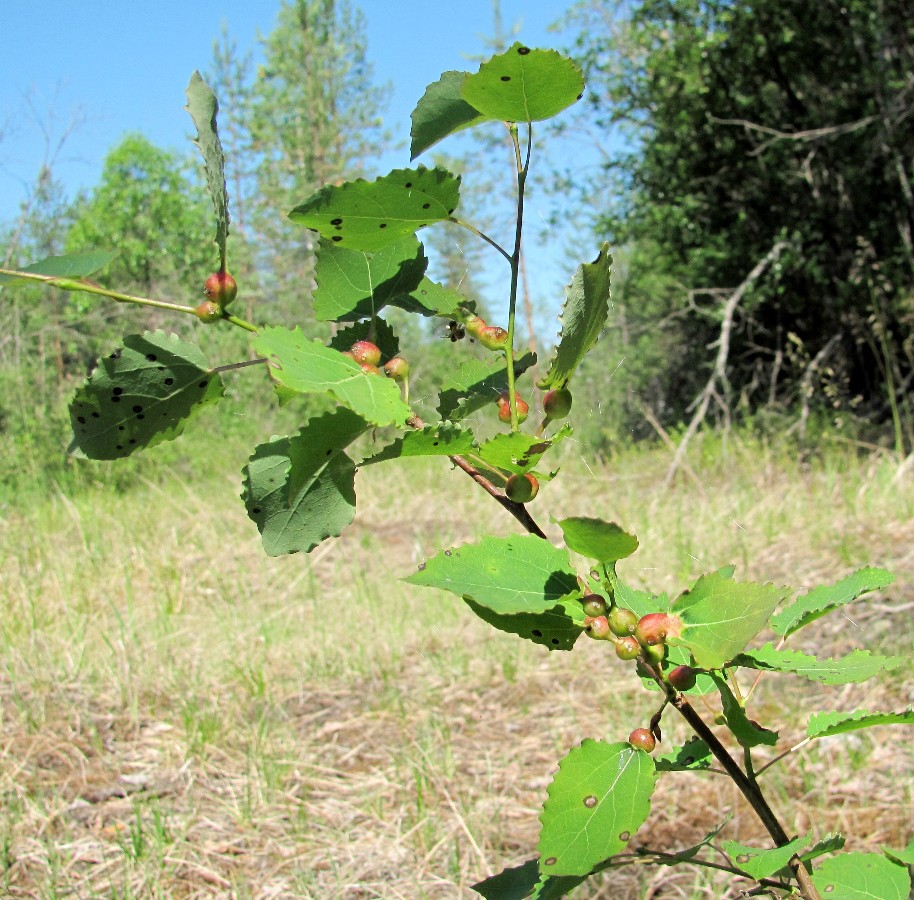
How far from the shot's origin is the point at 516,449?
1.40 feet

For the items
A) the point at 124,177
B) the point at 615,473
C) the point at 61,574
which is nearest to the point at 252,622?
the point at 61,574

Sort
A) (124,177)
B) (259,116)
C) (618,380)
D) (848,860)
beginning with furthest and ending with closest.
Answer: (124,177)
(259,116)
(618,380)
(848,860)

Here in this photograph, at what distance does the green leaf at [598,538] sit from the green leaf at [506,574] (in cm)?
3

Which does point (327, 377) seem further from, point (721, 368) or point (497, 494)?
point (721, 368)

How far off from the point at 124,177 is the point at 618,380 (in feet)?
47.5

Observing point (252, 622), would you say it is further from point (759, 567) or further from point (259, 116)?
point (259, 116)

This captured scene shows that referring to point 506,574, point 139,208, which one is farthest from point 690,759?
point 139,208

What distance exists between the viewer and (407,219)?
0.46 m

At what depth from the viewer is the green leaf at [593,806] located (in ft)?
1.45

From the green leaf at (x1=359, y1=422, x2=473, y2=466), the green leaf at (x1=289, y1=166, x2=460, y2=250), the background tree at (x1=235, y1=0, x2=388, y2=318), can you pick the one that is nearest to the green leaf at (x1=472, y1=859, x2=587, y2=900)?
the green leaf at (x1=359, y1=422, x2=473, y2=466)

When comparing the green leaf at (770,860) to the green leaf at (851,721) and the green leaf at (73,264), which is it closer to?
the green leaf at (851,721)

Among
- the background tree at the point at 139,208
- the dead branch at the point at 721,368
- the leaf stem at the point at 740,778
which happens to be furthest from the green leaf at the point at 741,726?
the background tree at the point at 139,208

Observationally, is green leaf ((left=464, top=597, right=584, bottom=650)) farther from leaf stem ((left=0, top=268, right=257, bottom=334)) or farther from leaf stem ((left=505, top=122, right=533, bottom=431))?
leaf stem ((left=0, top=268, right=257, bottom=334))

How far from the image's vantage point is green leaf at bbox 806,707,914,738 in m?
0.51
